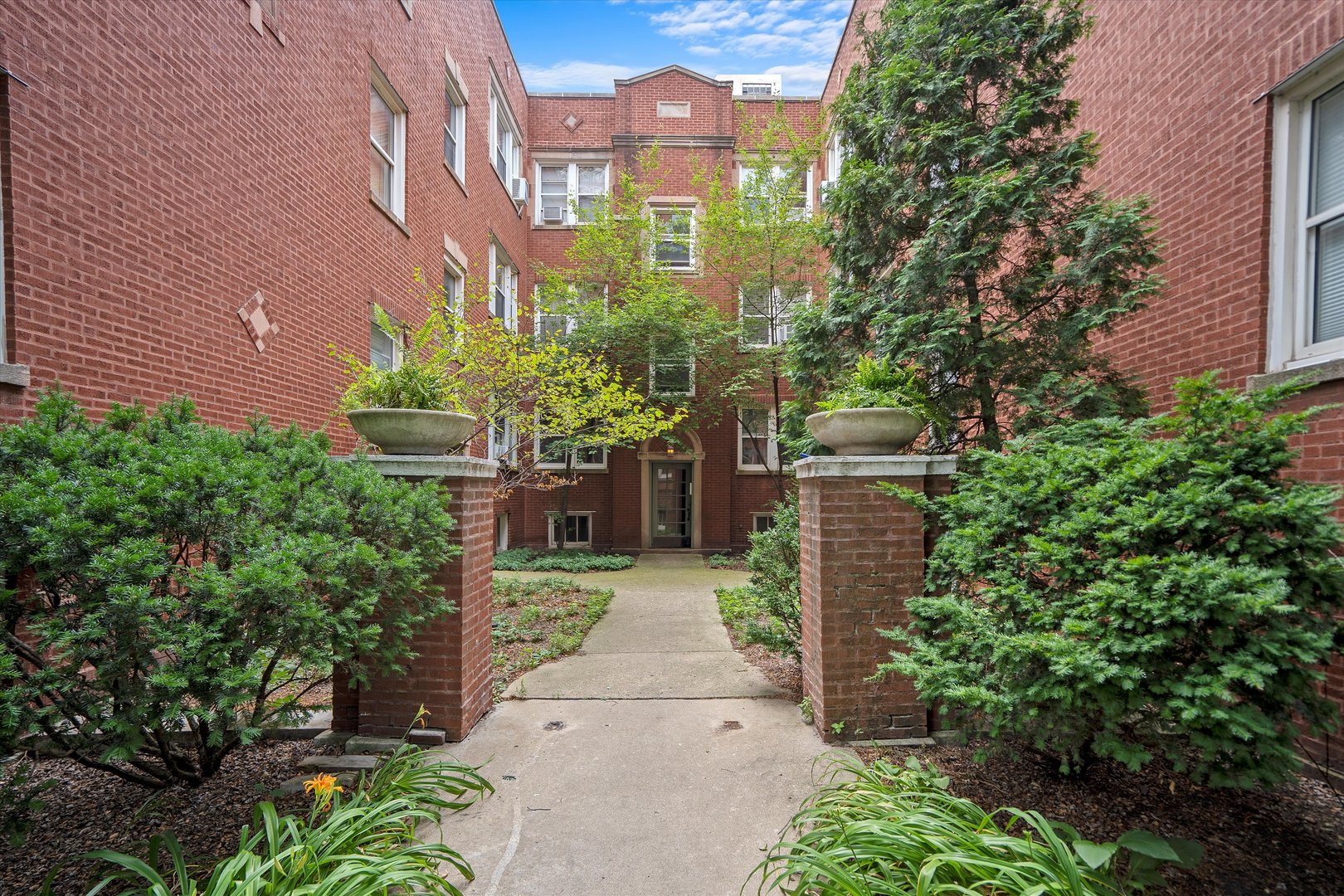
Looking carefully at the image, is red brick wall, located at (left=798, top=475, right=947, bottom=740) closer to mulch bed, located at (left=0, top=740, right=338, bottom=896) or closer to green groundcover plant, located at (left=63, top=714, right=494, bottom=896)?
green groundcover plant, located at (left=63, top=714, right=494, bottom=896)

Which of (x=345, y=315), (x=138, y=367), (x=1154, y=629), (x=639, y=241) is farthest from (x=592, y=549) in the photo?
(x=1154, y=629)

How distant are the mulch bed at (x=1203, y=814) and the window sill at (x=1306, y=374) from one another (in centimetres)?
202

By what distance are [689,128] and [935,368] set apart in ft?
42.5

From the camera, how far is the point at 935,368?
464cm

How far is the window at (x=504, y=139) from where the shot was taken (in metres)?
13.0

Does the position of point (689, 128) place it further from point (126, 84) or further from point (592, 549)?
point (126, 84)

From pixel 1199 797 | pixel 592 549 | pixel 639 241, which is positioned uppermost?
pixel 639 241

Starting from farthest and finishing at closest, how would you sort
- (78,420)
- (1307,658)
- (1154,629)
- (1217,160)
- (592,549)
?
(592,549) → (1217,160) → (78,420) → (1154,629) → (1307,658)

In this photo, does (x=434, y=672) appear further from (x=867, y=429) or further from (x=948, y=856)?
(x=867, y=429)

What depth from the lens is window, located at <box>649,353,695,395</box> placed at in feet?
42.2

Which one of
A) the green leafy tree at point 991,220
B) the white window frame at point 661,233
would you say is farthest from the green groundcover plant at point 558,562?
the green leafy tree at point 991,220

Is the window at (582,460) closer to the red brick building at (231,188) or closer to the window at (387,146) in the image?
the red brick building at (231,188)

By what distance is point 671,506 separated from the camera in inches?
591

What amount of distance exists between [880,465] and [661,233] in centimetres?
1094
